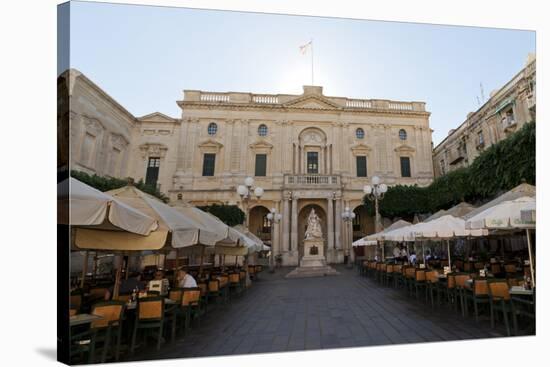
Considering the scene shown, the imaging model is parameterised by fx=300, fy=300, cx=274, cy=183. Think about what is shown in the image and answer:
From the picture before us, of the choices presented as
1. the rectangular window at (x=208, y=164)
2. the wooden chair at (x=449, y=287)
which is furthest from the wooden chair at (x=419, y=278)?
the rectangular window at (x=208, y=164)

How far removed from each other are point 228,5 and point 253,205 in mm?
17034

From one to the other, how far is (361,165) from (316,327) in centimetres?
1799

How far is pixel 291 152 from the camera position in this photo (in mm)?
21375

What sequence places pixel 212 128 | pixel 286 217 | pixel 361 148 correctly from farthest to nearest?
pixel 212 128
pixel 361 148
pixel 286 217

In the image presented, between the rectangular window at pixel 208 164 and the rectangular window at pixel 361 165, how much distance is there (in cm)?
1014

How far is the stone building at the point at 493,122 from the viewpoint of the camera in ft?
25.3

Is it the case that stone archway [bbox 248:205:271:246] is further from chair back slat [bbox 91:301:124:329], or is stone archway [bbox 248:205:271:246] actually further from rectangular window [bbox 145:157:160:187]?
chair back slat [bbox 91:301:124:329]

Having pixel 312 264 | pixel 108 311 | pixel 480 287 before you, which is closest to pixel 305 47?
pixel 108 311

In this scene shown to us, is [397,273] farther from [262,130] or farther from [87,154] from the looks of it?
[262,130]

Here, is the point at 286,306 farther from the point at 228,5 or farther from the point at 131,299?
the point at 228,5

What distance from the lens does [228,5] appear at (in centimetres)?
455

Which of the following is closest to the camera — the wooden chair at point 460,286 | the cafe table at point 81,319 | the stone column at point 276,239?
the cafe table at point 81,319

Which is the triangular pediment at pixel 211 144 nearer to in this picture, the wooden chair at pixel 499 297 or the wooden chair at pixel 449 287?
the wooden chair at pixel 449 287

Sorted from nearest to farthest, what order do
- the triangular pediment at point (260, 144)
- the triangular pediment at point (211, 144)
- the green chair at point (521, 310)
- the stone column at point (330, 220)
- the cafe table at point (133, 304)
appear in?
the cafe table at point (133, 304) → the green chair at point (521, 310) → the stone column at point (330, 220) → the triangular pediment at point (211, 144) → the triangular pediment at point (260, 144)
